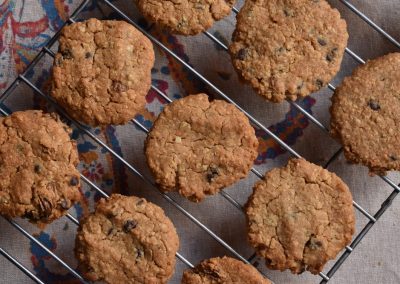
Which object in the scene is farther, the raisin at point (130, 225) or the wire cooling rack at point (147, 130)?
the wire cooling rack at point (147, 130)

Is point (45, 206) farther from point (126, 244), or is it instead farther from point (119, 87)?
point (119, 87)

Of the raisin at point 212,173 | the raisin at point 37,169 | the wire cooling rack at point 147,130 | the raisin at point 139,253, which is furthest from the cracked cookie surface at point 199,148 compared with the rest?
the raisin at point 37,169

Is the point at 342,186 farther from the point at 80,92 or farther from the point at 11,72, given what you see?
the point at 11,72

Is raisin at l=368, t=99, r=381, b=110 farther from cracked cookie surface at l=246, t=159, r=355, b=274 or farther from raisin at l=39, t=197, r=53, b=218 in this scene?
raisin at l=39, t=197, r=53, b=218

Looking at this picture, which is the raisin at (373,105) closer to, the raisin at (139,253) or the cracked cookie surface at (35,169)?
the raisin at (139,253)

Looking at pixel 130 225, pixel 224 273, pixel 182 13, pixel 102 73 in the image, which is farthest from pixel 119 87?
pixel 224 273

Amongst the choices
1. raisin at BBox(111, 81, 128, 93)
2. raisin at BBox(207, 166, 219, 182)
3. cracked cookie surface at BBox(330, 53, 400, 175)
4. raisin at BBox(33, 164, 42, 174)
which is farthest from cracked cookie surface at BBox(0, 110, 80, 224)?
cracked cookie surface at BBox(330, 53, 400, 175)
